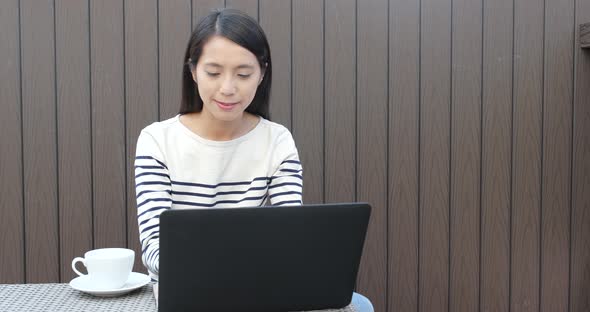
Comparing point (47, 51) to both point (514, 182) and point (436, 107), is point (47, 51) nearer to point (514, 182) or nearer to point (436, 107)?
point (436, 107)

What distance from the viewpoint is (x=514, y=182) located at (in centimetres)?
253

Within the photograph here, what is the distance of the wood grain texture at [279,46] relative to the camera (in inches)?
94.0

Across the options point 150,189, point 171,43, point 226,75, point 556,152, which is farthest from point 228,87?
point 556,152

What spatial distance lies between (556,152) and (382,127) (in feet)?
1.98

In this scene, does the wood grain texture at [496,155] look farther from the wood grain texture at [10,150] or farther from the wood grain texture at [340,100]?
the wood grain texture at [10,150]

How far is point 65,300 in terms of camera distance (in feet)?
3.84

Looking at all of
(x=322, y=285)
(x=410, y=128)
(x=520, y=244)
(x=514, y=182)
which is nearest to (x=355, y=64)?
(x=410, y=128)

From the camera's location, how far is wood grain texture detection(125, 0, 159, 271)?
233cm

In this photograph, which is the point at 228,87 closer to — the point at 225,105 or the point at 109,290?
the point at 225,105

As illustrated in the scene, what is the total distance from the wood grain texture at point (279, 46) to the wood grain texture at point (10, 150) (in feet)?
2.51

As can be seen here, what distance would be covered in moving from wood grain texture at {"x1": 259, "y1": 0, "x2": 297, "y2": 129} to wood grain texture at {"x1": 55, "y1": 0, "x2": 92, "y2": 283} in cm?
56

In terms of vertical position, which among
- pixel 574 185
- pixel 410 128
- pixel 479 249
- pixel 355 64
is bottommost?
pixel 479 249

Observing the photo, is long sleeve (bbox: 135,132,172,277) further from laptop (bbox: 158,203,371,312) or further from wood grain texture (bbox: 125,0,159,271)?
wood grain texture (bbox: 125,0,159,271)

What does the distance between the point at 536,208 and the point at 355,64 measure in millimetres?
788
